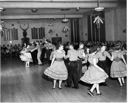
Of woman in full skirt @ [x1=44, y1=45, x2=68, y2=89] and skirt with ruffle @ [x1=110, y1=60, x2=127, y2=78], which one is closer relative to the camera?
woman in full skirt @ [x1=44, y1=45, x2=68, y2=89]

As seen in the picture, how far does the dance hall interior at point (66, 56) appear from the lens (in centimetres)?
525

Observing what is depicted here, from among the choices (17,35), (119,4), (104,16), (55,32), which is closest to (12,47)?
(17,35)

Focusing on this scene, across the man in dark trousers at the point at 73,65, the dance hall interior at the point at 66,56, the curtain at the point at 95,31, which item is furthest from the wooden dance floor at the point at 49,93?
the curtain at the point at 95,31

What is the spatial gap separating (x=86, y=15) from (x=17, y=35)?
6563 mm

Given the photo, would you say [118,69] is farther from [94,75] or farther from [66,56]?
[66,56]

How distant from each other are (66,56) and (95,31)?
9.62 meters

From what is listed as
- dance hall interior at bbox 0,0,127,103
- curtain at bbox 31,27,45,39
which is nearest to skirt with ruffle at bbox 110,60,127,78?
dance hall interior at bbox 0,0,127,103

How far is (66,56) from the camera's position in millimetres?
Result: 5773

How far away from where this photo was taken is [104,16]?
43.8 ft

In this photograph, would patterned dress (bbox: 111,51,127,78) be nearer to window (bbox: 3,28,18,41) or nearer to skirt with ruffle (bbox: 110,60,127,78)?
skirt with ruffle (bbox: 110,60,127,78)

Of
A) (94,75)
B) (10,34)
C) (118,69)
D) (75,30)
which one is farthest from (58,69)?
(10,34)

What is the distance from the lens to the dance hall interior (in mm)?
5254

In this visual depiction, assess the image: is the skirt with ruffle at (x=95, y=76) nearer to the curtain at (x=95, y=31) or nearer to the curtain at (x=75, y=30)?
the curtain at (x=95, y=31)

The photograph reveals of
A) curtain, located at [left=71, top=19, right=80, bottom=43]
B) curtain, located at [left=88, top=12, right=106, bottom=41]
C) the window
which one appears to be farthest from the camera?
the window
